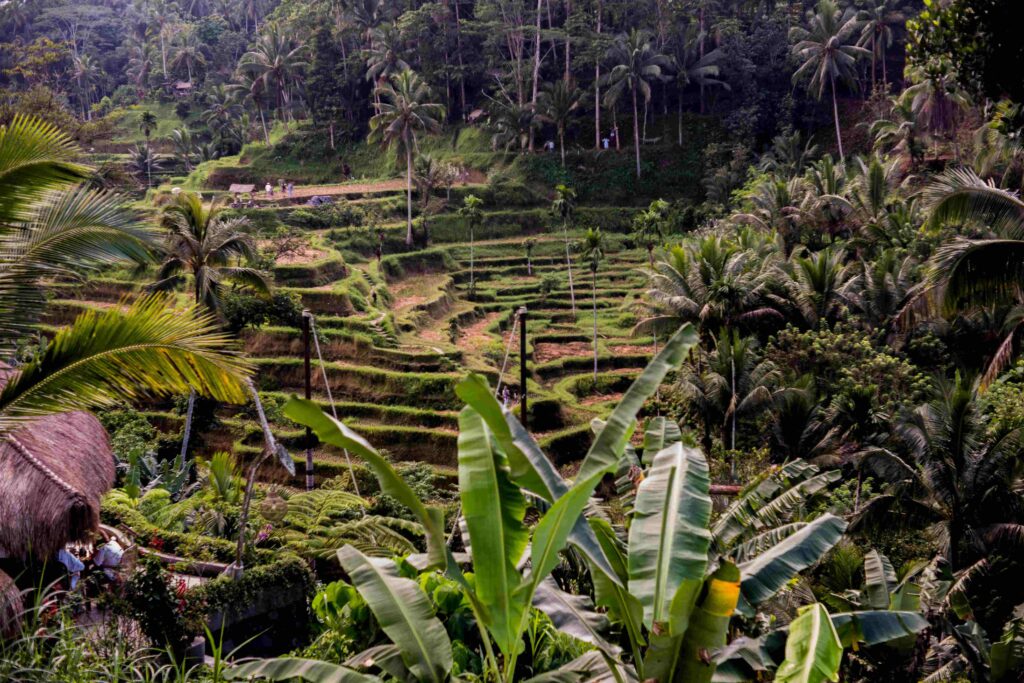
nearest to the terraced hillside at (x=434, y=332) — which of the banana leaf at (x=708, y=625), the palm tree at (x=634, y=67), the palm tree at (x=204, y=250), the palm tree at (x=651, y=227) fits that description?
the palm tree at (x=651, y=227)

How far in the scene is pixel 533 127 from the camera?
47219mm

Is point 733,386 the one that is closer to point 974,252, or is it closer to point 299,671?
point 974,252

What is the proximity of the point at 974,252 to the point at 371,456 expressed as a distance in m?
8.03

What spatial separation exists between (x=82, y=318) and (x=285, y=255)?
2815cm

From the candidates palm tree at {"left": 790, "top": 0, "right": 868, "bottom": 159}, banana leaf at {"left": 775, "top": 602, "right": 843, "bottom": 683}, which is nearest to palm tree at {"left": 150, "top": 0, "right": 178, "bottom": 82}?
palm tree at {"left": 790, "top": 0, "right": 868, "bottom": 159}

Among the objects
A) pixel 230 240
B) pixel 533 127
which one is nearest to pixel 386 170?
pixel 533 127

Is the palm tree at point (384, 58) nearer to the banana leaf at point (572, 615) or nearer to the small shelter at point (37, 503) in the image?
the small shelter at point (37, 503)

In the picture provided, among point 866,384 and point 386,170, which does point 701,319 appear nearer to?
point 866,384

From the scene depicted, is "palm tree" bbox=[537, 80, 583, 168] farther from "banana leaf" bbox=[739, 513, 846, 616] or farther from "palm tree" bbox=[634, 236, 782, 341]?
"banana leaf" bbox=[739, 513, 846, 616]

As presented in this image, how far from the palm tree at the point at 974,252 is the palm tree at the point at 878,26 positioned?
3437 cm

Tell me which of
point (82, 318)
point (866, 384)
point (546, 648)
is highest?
point (82, 318)

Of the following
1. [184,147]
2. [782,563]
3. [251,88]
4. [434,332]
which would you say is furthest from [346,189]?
[782,563]

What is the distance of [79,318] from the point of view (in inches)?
206

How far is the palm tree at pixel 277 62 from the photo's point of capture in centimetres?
4931
